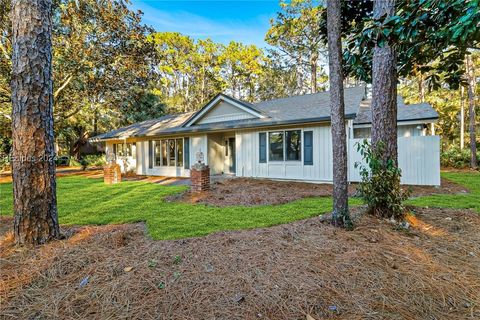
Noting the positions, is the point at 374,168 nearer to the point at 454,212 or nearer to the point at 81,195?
the point at 454,212

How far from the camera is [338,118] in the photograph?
13.9 ft

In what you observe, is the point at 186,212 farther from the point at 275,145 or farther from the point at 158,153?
the point at 158,153

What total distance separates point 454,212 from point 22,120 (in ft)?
24.9

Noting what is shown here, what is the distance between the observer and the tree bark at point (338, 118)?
421 centimetres

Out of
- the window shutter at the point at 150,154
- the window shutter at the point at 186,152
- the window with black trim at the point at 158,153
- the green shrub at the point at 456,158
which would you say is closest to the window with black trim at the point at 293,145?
the window shutter at the point at 186,152

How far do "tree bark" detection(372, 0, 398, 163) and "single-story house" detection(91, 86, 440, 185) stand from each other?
464 centimetres

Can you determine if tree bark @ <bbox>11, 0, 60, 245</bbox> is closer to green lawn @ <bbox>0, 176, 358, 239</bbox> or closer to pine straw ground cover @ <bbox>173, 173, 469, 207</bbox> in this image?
green lawn @ <bbox>0, 176, 358, 239</bbox>

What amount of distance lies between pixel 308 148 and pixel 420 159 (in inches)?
150

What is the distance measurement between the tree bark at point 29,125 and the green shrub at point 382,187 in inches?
191

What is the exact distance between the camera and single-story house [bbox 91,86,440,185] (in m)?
9.36

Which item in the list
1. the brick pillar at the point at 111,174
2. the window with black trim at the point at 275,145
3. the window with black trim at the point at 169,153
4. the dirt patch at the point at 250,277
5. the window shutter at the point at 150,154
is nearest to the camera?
the dirt patch at the point at 250,277

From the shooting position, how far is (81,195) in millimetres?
9000

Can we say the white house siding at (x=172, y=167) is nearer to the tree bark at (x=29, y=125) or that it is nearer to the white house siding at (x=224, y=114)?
the white house siding at (x=224, y=114)

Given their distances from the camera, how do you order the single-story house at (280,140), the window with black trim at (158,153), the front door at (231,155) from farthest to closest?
1. the window with black trim at (158,153)
2. the front door at (231,155)
3. the single-story house at (280,140)
